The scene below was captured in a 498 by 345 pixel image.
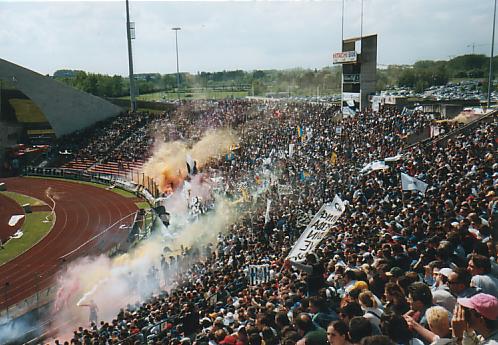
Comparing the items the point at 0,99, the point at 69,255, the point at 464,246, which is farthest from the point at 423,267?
the point at 0,99

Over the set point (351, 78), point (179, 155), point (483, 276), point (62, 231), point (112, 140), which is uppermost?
point (351, 78)

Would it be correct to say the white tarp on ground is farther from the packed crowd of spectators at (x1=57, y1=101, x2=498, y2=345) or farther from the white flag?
the white flag

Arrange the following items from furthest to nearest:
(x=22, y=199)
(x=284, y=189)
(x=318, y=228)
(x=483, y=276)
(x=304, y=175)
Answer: (x=22, y=199) < (x=304, y=175) < (x=284, y=189) < (x=318, y=228) < (x=483, y=276)

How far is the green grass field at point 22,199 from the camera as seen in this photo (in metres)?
38.2

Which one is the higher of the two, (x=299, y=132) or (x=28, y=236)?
(x=299, y=132)

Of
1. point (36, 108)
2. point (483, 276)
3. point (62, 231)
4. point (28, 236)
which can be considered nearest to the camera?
point (483, 276)

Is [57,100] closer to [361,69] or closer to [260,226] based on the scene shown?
[361,69]

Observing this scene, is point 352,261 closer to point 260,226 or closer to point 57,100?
point 260,226

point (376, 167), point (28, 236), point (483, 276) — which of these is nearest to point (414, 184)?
point (376, 167)

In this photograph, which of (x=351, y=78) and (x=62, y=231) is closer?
(x=62, y=231)

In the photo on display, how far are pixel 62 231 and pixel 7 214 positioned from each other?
6.64 metres

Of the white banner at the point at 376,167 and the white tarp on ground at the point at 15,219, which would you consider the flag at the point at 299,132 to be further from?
the white tarp on ground at the point at 15,219

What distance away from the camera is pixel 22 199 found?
39562 millimetres

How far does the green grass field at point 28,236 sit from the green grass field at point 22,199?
299 centimetres
